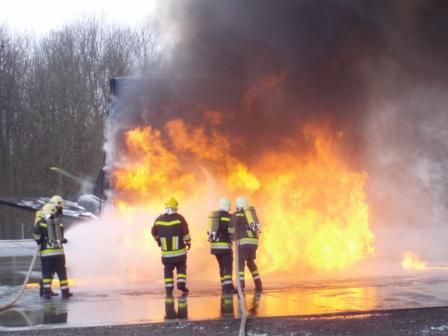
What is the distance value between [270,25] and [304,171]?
10.1 ft

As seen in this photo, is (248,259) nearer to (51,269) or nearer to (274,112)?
(51,269)

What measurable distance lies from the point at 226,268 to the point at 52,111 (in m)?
26.3

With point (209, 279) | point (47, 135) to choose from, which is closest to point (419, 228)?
point (209, 279)

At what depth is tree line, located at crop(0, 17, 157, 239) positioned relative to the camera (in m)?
32.1

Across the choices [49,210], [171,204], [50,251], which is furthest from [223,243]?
[49,210]

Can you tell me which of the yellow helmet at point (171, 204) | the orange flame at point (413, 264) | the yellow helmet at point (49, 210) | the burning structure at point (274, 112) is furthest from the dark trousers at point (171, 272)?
the orange flame at point (413, 264)

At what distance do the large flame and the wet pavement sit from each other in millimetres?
1565

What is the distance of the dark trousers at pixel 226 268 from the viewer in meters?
9.54

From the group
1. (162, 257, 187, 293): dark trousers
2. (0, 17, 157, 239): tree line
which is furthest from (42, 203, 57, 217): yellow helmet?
(0, 17, 157, 239): tree line

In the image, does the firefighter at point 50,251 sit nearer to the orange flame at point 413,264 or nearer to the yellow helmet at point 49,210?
the yellow helmet at point 49,210

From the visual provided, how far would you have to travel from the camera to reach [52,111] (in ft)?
110

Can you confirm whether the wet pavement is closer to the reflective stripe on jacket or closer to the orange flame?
the reflective stripe on jacket

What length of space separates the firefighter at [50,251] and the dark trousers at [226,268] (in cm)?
244

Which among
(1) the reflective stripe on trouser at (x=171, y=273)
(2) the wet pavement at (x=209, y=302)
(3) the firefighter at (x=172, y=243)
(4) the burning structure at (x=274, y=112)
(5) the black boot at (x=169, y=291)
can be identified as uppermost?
(4) the burning structure at (x=274, y=112)
